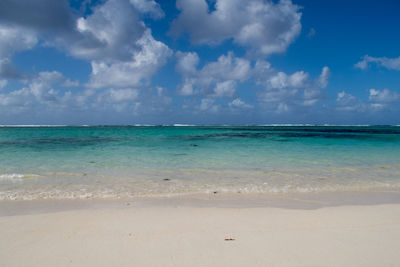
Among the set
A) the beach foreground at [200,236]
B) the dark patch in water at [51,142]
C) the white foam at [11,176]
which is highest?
the beach foreground at [200,236]

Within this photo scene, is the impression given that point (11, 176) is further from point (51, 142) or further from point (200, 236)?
point (51, 142)

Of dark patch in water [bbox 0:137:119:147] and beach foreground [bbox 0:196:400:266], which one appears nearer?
beach foreground [bbox 0:196:400:266]

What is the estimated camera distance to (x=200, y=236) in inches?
171

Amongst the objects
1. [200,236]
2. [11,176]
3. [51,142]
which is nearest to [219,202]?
[200,236]

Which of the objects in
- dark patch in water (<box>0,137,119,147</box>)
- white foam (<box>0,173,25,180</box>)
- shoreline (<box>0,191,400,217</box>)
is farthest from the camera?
dark patch in water (<box>0,137,119,147</box>)

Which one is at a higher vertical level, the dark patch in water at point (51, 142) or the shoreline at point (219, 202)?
the dark patch in water at point (51, 142)

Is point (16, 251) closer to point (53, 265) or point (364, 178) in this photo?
point (53, 265)

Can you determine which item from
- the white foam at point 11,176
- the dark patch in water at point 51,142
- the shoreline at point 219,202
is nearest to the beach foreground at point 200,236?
the shoreline at point 219,202

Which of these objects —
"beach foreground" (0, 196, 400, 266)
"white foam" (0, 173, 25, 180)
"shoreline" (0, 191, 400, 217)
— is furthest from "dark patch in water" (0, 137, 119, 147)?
"beach foreground" (0, 196, 400, 266)

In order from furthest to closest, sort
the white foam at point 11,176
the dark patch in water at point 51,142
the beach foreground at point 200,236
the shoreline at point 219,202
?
the dark patch in water at point 51,142, the white foam at point 11,176, the shoreline at point 219,202, the beach foreground at point 200,236

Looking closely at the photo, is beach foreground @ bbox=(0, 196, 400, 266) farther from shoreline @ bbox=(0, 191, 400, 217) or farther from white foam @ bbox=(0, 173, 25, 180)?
white foam @ bbox=(0, 173, 25, 180)

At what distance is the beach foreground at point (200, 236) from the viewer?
141 inches

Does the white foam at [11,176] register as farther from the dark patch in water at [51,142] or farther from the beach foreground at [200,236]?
the dark patch in water at [51,142]

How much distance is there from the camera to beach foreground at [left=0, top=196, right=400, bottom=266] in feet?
11.8
